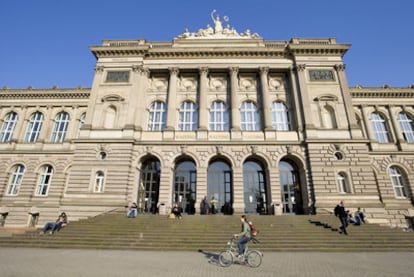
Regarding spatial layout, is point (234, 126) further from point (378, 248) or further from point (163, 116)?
point (378, 248)

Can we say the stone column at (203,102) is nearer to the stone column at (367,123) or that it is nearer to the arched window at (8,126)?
the stone column at (367,123)

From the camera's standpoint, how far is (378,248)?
12.1m

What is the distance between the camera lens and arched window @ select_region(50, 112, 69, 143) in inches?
1102

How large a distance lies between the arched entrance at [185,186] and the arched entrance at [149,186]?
189 centimetres

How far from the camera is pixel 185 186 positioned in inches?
841

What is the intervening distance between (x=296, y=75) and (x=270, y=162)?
10.5 m

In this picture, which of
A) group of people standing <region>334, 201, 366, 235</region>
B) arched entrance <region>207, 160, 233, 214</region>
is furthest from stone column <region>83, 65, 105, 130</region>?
group of people standing <region>334, 201, 366, 235</region>

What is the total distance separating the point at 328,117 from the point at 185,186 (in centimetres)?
1633

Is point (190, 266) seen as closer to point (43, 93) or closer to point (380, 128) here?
point (380, 128)

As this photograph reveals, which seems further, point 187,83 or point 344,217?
point 187,83

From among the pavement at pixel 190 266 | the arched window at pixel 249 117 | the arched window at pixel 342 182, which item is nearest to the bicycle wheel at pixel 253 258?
the pavement at pixel 190 266

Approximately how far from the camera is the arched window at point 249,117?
23188 millimetres

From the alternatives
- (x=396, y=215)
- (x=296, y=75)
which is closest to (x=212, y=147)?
(x=296, y=75)

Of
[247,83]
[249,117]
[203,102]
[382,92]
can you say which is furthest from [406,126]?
[203,102]
